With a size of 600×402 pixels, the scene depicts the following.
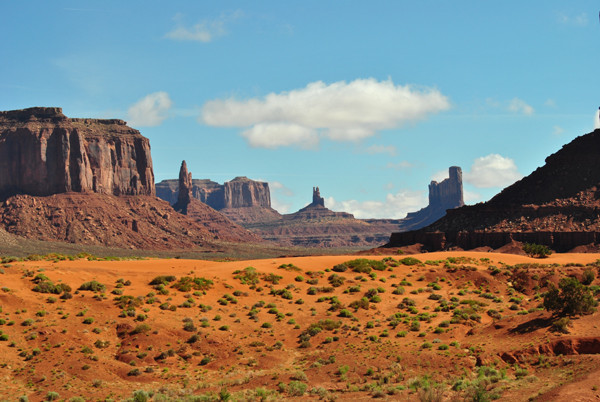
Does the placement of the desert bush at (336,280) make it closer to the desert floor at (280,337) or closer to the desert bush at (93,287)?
the desert floor at (280,337)

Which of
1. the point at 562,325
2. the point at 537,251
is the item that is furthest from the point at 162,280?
the point at 537,251

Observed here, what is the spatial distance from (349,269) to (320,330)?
59.3ft

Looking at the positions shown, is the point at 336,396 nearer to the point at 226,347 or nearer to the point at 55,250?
the point at 226,347

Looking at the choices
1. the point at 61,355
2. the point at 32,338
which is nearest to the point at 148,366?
the point at 61,355

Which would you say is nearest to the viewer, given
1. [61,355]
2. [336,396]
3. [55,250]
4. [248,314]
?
[336,396]

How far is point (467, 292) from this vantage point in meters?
52.1

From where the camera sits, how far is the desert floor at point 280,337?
30.4 m

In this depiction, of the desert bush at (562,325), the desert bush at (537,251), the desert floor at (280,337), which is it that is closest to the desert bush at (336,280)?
the desert floor at (280,337)

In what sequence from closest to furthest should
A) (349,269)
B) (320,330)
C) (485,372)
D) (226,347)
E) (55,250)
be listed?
(485,372) < (226,347) < (320,330) < (349,269) < (55,250)

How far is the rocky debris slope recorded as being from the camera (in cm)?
9962

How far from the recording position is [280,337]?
40406mm

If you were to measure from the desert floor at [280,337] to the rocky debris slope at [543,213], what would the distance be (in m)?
45.8

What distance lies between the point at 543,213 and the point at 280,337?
7993cm

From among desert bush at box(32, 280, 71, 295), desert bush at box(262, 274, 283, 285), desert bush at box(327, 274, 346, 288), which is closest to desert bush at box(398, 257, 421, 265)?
desert bush at box(327, 274, 346, 288)
